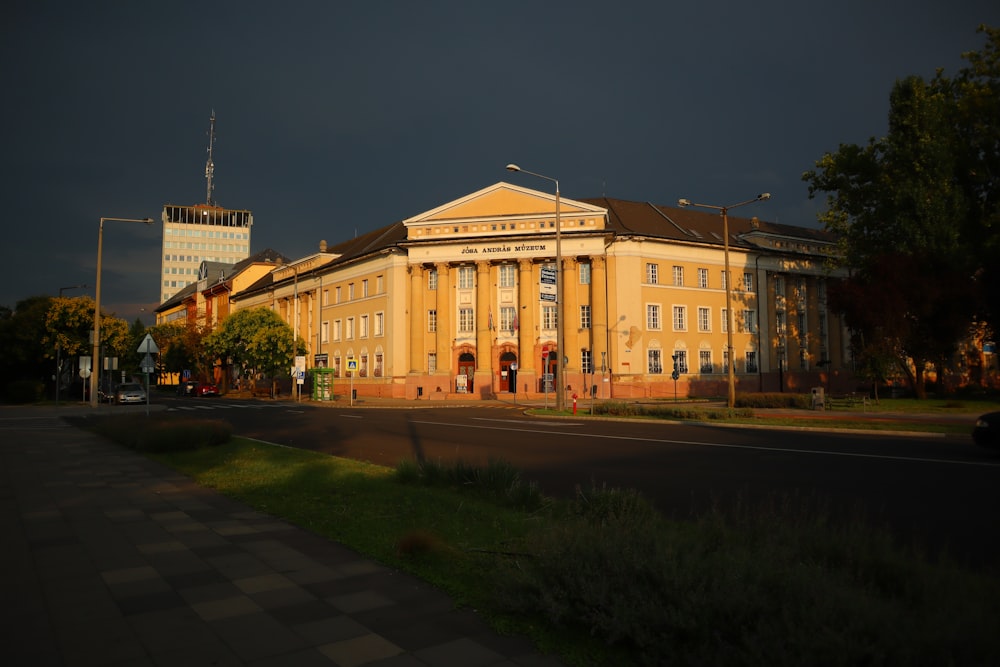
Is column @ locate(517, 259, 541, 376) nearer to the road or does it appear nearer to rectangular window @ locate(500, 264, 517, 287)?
rectangular window @ locate(500, 264, 517, 287)

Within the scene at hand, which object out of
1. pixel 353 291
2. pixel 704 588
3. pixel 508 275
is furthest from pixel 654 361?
pixel 704 588

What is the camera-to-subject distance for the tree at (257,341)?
5947 cm

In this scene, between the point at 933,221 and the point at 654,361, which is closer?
the point at 933,221

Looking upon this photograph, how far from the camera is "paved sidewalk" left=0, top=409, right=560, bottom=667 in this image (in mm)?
4129

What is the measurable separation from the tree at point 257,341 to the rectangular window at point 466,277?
17.8m

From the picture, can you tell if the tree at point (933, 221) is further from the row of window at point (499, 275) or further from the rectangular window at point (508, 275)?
the rectangular window at point (508, 275)

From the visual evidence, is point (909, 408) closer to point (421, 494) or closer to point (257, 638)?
point (421, 494)

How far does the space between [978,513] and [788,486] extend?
2586 mm

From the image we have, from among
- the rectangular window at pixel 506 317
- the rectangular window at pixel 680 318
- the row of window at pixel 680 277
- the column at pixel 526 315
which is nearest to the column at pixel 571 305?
the column at pixel 526 315

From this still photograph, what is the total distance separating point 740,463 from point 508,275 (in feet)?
136

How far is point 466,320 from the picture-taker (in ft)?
179

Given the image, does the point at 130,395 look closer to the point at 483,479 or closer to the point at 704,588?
the point at 483,479

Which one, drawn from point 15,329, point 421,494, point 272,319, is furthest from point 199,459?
point 272,319

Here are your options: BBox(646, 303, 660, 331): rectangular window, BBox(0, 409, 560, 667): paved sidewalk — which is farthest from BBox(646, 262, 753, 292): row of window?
BBox(0, 409, 560, 667): paved sidewalk
